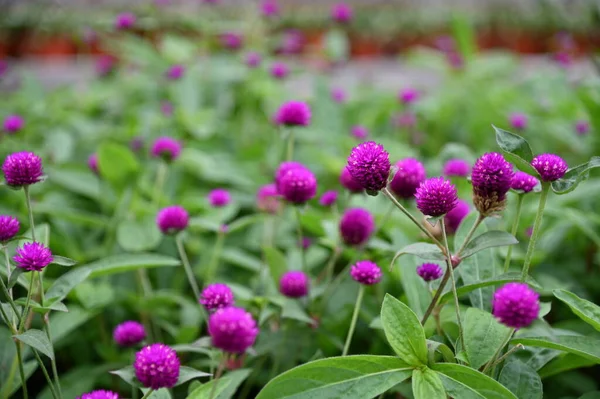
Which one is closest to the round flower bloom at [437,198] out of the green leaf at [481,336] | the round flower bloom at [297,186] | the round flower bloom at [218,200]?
the green leaf at [481,336]

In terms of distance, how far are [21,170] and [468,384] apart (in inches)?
23.4

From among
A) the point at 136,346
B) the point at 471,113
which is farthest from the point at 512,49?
the point at 136,346

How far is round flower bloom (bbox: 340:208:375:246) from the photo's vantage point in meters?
0.94

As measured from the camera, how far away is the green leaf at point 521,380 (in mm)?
684

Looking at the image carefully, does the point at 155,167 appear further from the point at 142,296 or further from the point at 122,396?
the point at 122,396

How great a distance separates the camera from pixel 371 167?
665mm

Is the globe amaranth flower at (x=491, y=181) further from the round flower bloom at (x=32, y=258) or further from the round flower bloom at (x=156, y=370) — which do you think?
the round flower bloom at (x=32, y=258)

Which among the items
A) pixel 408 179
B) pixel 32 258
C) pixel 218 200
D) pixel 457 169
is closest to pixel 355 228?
pixel 408 179

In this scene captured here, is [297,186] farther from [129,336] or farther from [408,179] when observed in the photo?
[129,336]

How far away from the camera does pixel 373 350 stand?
0.97m

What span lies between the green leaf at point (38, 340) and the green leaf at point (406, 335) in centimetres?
38

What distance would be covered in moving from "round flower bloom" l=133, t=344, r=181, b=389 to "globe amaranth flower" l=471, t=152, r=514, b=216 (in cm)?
39

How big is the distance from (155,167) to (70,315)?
0.68m

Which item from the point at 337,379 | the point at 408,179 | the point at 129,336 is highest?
the point at 408,179
